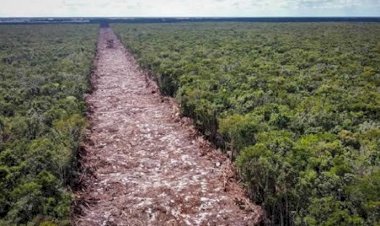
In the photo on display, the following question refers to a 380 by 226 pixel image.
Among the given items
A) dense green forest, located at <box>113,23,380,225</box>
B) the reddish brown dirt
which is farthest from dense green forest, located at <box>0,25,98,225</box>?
dense green forest, located at <box>113,23,380,225</box>

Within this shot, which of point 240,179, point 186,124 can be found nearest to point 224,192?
point 240,179

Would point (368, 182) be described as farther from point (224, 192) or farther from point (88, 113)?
point (88, 113)

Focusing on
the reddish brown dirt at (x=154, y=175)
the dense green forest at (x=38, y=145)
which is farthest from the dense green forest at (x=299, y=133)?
the dense green forest at (x=38, y=145)

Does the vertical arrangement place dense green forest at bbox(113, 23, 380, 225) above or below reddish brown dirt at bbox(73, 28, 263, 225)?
above

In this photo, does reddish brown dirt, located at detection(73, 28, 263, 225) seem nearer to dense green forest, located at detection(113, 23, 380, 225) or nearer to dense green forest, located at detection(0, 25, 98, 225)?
dense green forest, located at detection(113, 23, 380, 225)

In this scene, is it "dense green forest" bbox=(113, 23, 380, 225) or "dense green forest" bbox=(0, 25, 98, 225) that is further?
"dense green forest" bbox=(0, 25, 98, 225)

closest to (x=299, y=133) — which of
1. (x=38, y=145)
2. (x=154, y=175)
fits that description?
(x=154, y=175)

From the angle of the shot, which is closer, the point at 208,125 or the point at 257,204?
the point at 257,204

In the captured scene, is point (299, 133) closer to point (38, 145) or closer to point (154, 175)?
point (154, 175)

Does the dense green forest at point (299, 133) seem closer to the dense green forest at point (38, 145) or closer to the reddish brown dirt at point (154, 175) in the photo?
the reddish brown dirt at point (154, 175)
